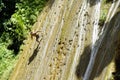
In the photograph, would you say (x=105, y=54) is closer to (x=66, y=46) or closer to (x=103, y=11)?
(x=66, y=46)

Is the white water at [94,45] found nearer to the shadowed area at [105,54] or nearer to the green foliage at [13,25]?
the shadowed area at [105,54]

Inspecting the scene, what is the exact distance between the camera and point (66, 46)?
18531 millimetres

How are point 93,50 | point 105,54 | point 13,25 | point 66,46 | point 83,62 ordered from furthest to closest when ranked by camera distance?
point 13,25
point 66,46
point 83,62
point 93,50
point 105,54

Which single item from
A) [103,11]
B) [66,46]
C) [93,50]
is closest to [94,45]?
[93,50]

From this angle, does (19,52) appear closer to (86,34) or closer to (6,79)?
(6,79)

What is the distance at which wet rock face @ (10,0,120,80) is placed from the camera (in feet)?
52.7

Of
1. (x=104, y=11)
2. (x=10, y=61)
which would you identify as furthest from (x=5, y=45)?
(x=104, y=11)

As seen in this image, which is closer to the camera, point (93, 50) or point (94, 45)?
point (93, 50)

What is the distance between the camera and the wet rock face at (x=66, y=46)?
52.7 ft

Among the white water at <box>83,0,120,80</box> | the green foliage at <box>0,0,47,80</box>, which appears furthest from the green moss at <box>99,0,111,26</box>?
the green foliage at <box>0,0,47,80</box>

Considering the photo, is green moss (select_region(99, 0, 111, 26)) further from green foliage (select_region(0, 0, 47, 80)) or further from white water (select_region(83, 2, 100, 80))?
green foliage (select_region(0, 0, 47, 80))

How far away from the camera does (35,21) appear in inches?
905

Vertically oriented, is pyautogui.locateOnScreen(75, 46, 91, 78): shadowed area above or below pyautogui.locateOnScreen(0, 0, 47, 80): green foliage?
below

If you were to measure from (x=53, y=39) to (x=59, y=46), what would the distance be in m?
1.17
